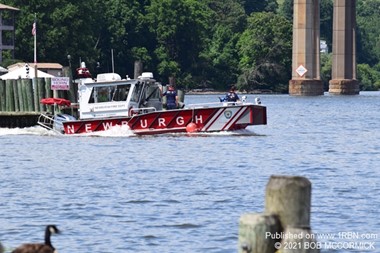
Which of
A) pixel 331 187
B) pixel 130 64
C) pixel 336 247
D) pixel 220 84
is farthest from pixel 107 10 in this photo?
pixel 336 247

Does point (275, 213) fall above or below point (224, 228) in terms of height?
above

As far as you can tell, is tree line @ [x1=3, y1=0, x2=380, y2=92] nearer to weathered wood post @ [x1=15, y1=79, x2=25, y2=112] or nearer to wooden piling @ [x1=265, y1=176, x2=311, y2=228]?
weathered wood post @ [x1=15, y1=79, x2=25, y2=112]

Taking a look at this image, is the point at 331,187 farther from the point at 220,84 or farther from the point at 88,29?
the point at 220,84

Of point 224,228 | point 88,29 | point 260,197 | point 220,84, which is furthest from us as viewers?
point 220,84

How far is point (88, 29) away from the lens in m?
143

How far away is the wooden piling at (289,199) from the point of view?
15867 mm

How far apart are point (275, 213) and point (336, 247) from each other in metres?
7.97

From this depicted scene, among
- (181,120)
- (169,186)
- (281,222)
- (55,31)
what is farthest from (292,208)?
(55,31)

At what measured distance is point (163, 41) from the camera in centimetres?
17362

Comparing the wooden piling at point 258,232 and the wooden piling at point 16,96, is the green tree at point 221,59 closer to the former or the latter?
the wooden piling at point 16,96

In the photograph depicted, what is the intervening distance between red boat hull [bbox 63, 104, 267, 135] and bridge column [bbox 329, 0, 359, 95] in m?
110

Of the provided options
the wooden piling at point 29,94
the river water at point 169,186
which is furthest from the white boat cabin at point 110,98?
the wooden piling at point 29,94

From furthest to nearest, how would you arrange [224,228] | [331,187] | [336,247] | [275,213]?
1. [331,187]
2. [224,228]
3. [336,247]
4. [275,213]

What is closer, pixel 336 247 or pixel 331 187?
pixel 336 247
